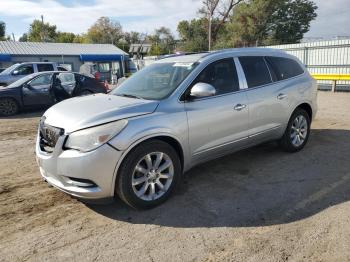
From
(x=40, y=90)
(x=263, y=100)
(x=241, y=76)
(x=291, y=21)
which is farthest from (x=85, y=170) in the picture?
(x=291, y=21)

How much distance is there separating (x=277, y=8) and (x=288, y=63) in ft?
142

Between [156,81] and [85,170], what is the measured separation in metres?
1.76

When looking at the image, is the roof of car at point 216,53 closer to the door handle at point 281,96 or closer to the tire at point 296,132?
the door handle at point 281,96

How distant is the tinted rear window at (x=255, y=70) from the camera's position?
15.8ft

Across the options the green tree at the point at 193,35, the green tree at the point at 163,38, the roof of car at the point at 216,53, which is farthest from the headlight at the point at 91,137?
the green tree at the point at 163,38

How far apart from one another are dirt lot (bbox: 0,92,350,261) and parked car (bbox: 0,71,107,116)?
6803 millimetres

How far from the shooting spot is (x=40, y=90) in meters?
11.6

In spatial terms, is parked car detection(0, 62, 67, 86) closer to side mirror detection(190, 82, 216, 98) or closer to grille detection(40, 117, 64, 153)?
grille detection(40, 117, 64, 153)

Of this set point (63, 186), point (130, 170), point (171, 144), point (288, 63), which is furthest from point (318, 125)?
point (63, 186)

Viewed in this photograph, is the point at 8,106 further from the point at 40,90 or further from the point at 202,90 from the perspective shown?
the point at 202,90

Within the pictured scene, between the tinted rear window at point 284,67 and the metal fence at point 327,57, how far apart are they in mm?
11673

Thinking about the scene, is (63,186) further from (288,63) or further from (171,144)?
(288,63)

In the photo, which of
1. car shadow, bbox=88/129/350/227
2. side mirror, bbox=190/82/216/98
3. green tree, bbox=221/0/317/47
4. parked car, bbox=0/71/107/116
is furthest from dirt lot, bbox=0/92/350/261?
green tree, bbox=221/0/317/47

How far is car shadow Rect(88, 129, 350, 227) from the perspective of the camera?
3.59 meters
